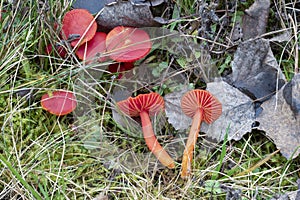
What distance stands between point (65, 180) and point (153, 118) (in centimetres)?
52

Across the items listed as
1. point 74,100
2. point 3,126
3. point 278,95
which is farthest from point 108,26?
point 278,95

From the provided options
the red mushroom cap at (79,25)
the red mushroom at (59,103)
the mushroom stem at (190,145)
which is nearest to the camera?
the mushroom stem at (190,145)

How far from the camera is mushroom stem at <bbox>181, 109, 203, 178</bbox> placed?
225 centimetres

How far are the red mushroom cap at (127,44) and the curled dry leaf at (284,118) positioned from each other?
26.0 inches

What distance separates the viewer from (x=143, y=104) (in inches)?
92.0

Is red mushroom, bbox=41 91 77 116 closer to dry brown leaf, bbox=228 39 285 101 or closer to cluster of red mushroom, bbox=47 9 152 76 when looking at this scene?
cluster of red mushroom, bbox=47 9 152 76

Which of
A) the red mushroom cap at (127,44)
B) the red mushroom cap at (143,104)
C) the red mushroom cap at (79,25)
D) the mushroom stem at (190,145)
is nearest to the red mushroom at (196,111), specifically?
the mushroom stem at (190,145)

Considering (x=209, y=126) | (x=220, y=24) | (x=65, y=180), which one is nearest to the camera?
(x=65, y=180)

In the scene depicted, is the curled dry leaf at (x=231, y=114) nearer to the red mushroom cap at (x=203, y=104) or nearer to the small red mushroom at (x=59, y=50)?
the red mushroom cap at (x=203, y=104)

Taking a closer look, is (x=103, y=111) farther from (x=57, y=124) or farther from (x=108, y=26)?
(x=108, y=26)

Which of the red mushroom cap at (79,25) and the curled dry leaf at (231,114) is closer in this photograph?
the curled dry leaf at (231,114)

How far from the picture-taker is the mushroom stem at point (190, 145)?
2.25 metres

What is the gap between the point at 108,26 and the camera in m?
2.58

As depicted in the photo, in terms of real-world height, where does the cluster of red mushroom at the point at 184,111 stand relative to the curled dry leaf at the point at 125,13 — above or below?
below
